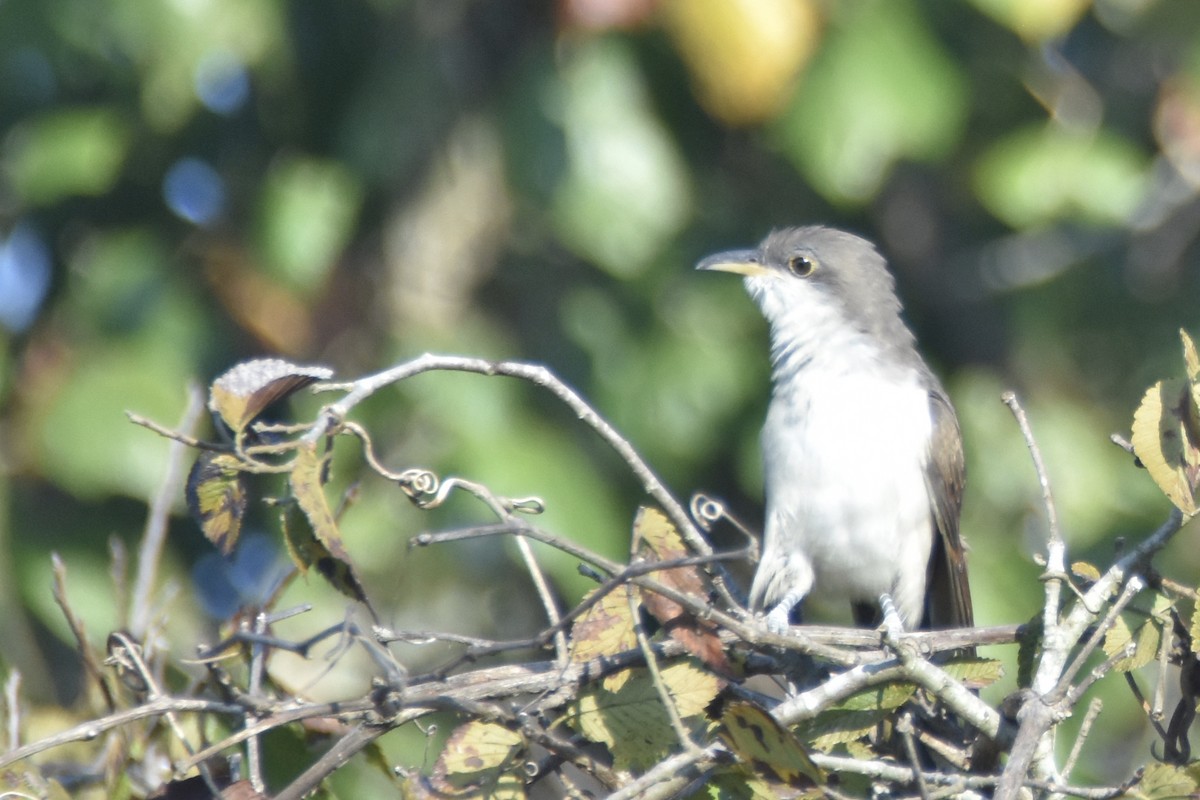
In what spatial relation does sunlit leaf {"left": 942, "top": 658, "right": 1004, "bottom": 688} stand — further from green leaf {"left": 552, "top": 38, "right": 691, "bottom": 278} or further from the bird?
green leaf {"left": 552, "top": 38, "right": 691, "bottom": 278}

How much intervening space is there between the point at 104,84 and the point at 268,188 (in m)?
0.80

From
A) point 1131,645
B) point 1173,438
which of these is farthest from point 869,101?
point 1131,645

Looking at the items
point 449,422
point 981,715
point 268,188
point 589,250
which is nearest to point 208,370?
point 268,188

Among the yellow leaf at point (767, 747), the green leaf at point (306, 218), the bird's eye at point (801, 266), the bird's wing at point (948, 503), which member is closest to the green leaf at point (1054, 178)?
the bird's eye at point (801, 266)

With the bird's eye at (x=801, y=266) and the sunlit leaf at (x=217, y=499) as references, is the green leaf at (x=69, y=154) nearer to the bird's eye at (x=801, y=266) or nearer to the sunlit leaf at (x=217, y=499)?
the bird's eye at (x=801, y=266)

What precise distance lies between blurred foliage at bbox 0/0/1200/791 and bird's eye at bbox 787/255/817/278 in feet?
1.92

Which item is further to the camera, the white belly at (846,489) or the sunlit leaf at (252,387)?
the white belly at (846,489)

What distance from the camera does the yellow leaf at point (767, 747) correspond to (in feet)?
7.33

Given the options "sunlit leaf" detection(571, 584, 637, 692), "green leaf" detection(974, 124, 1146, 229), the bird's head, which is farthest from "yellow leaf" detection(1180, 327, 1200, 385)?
"green leaf" detection(974, 124, 1146, 229)

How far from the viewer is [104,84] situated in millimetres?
5914

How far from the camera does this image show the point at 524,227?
664cm

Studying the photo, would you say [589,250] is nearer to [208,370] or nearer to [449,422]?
[449,422]

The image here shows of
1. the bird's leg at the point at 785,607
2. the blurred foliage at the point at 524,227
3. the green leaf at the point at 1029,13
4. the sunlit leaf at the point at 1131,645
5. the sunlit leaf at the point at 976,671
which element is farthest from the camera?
the blurred foliage at the point at 524,227

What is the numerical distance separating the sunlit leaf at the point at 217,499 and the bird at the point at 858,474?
6.79 feet
